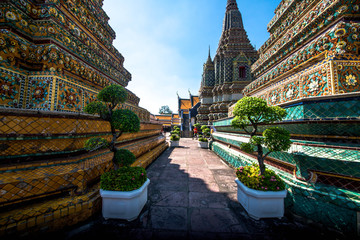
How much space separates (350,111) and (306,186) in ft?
4.80

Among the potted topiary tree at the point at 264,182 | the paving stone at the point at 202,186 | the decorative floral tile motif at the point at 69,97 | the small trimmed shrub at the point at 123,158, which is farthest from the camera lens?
the paving stone at the point at 202,186

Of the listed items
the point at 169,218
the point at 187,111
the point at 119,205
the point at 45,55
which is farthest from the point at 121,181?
the point at 187,111

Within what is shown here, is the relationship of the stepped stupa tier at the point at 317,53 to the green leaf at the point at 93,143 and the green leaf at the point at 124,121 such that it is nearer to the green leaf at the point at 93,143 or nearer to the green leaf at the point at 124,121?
the green leaf at the point at 124,121

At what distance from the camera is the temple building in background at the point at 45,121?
201 cm

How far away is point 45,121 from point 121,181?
66.1 inches

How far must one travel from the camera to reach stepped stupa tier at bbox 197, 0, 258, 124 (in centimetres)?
1605

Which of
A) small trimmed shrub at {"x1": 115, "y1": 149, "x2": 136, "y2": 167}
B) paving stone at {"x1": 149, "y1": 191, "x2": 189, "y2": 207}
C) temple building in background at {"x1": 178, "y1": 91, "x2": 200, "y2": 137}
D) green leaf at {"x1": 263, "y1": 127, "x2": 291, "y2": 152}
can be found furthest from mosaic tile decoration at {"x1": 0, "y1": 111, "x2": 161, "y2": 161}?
temple building in background at {"x1": 178, "y1": 91, "x2": 200, "y2": 137}

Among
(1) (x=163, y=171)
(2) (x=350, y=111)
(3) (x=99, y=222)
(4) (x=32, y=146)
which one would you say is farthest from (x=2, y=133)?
(2) (x=350, y=111)

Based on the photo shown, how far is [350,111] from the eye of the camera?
2238mm

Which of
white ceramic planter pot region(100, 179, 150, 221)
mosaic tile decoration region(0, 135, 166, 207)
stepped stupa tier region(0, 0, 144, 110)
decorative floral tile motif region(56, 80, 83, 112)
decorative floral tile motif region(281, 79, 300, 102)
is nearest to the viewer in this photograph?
mosaic tile decoration region(0, 135, 166, 207)

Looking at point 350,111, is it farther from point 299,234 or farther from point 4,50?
point 4,50

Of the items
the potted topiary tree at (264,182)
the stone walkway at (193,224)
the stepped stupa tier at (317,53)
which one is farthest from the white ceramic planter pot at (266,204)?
the stepped stupa tier at (317,53)

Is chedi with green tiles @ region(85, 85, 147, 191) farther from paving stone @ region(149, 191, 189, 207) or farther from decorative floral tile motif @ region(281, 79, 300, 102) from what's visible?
decorative floral tile motif @ region(281, 79, 300, 102)

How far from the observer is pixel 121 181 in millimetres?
2449
